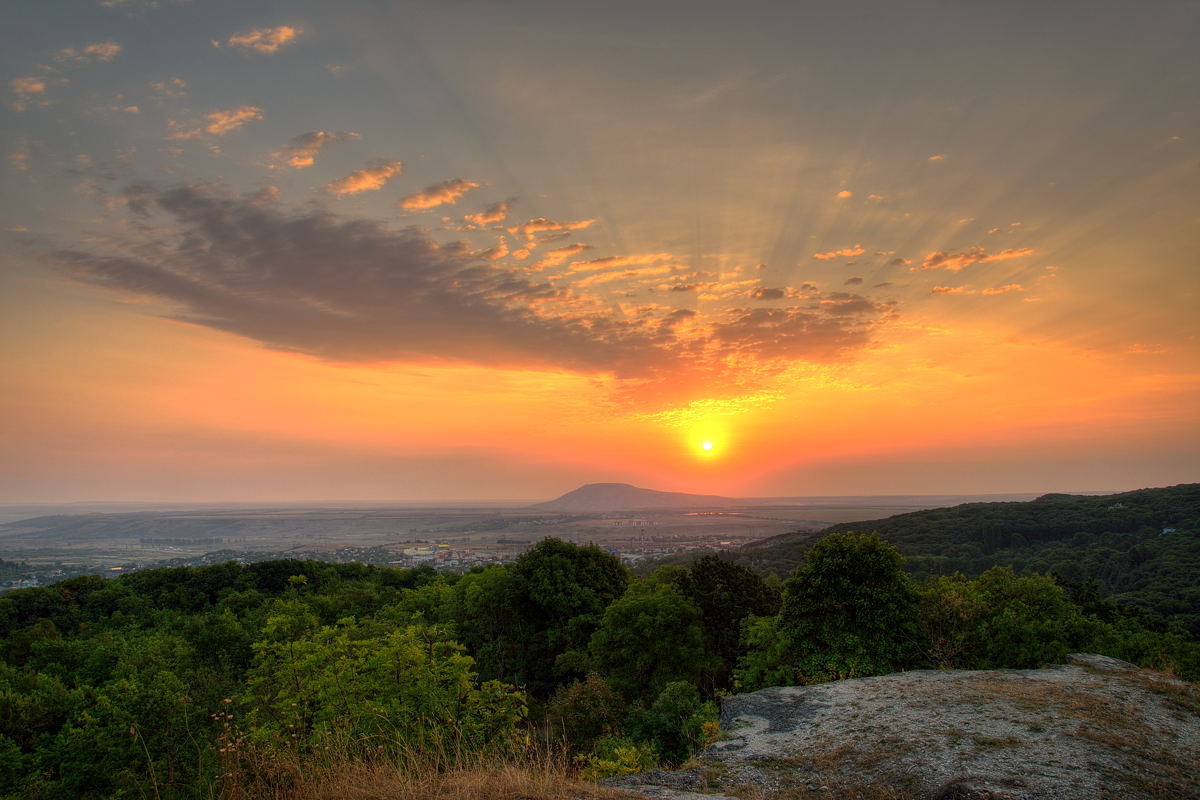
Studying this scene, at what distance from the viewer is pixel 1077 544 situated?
8481cm

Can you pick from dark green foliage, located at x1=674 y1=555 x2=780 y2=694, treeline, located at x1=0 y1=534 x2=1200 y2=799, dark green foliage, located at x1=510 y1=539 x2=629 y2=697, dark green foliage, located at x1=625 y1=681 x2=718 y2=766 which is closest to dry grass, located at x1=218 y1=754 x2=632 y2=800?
treeline, located at x1=0 y1=534 x2=1200 y2=799

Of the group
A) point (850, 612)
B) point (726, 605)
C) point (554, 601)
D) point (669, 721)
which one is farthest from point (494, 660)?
point (850, 612)

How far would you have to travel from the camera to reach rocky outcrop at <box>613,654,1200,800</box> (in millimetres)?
7836

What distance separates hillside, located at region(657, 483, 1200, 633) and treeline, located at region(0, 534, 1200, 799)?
110ft

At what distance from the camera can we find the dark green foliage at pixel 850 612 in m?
20.4

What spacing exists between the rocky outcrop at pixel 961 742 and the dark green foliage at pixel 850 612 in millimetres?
6102

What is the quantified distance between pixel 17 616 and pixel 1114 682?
6367cm

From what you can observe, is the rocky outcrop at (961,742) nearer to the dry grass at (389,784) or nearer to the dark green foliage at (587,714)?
the dry grass at (389,784)

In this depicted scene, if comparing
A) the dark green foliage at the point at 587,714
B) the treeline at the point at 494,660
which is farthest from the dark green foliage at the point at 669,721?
the dark green foliage at the point at 587,714

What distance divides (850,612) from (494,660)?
26.8m

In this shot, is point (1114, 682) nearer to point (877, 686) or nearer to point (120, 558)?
point (877, 686)

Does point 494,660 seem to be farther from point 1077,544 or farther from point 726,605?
point 1077,544

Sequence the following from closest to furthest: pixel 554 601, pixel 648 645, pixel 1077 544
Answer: pixel 648 645 < pixel 554 601 < pixel 1077 544

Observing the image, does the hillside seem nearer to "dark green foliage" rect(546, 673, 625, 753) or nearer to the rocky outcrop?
"dark green foliage" rect(546, 673, 625, 753)
